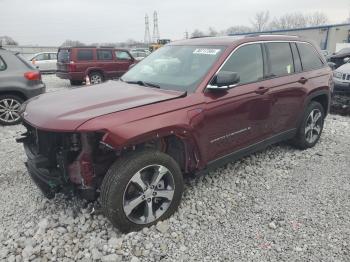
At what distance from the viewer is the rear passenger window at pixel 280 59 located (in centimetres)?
427

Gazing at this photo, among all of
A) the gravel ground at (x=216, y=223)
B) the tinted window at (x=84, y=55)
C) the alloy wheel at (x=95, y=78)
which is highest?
the tinted window at (x=84, y=55)

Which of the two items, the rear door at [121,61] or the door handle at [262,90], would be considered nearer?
the door handle at [262,90]

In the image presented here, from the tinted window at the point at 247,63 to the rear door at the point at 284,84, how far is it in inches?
7.6

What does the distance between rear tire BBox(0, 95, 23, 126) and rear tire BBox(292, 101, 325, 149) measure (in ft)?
17.9

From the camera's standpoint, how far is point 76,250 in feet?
9.37

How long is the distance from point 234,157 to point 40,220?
2.24 meters

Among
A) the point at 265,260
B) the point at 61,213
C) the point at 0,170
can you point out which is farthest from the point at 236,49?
the point at 0,170

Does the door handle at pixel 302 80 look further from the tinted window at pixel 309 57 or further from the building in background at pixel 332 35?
the building in background at pixel 332 35

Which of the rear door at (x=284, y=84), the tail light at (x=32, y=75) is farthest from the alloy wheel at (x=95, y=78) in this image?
the rear door at (x=284, y=84)

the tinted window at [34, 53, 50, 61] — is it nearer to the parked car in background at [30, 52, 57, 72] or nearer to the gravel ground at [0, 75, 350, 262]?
the parked car in background at [30, 52, 57, 72]

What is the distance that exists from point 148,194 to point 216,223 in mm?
757

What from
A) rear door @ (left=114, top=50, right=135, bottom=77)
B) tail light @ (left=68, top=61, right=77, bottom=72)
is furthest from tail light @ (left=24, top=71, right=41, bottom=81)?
rear door @ (left=114, top=50, right=135, bottom=77)

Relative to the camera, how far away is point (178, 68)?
150 inches

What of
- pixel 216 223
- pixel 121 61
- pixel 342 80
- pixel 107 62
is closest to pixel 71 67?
pixel 107 62
